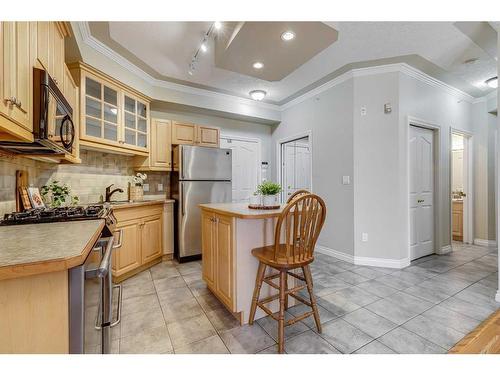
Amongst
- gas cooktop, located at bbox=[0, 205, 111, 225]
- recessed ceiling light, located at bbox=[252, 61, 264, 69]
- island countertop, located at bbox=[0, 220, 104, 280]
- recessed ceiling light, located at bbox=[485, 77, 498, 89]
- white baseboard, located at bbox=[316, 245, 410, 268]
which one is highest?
recessed ceiling light, located at bbox=[485, 77, 498, 89]

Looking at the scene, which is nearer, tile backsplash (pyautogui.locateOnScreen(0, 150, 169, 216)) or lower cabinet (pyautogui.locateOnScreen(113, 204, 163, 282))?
tile backsplash (pyautogui.locateOnScreen(0, 150, 169, 216))

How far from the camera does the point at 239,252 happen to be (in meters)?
1.77

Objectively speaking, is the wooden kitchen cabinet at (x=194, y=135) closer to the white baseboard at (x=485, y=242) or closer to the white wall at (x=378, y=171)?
the white wall at (x=378, y=171)

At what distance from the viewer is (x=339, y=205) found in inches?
132

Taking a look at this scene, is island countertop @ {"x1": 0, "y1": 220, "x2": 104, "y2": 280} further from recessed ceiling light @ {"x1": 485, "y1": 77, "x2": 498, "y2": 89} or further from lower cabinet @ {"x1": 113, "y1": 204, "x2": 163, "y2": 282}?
recessed ceiling light @ {"x1": 485, "y1": 77, "x2": 498, "y2": 89}

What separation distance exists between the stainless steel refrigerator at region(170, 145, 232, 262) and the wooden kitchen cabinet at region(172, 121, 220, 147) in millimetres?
285

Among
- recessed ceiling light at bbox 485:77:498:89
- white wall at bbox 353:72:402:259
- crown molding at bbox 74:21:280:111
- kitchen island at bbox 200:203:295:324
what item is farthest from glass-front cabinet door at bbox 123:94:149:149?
→ recessed ceiling light at bbox 485:77:498:89

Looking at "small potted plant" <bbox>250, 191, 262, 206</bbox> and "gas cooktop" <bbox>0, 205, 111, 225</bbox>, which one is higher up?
"small potted plant" <bbox>250, 191, 262, 206</bbox>

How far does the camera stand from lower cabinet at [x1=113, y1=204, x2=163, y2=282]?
98.4 inches

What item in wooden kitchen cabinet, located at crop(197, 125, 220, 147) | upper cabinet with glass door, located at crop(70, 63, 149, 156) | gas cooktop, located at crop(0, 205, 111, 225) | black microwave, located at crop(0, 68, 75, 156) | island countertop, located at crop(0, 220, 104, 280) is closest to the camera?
island countertop, located at crop(0, 220, 104, 280)

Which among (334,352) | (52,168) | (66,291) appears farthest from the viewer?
(52,168)

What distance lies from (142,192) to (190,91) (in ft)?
5.72
